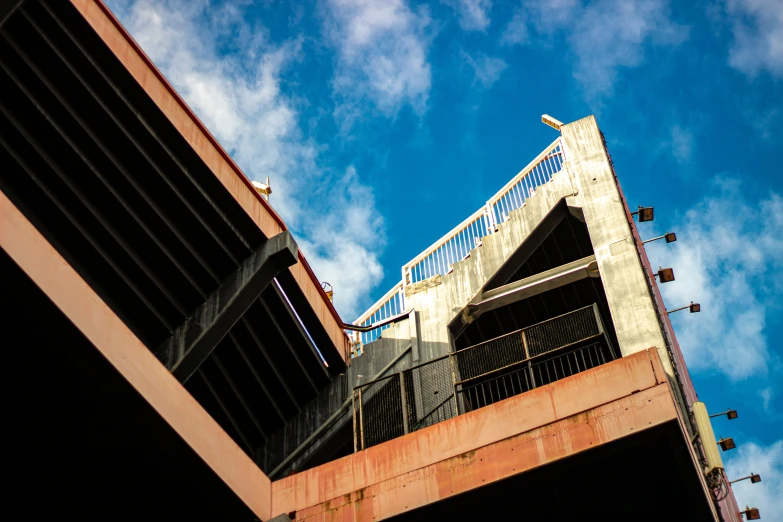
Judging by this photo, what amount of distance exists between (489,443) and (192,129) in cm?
831

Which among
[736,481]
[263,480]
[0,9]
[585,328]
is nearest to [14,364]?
[263,480]

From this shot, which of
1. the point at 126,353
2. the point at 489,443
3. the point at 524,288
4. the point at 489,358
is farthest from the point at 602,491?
the point at 524,288

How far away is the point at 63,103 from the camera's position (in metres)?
15.5

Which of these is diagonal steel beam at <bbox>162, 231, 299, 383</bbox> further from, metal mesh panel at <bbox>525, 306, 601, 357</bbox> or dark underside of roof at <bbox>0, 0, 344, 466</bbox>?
metal mesh panel at <bbox>525, 306, 601, 357</bbox>

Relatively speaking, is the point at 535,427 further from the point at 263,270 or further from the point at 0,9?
the point at 0,9

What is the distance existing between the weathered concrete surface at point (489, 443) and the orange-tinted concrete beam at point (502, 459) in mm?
14

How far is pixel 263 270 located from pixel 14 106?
562 centimetres

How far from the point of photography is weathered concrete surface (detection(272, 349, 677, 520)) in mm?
12586

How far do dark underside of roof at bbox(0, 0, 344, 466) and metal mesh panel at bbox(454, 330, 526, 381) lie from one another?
11.8 ft

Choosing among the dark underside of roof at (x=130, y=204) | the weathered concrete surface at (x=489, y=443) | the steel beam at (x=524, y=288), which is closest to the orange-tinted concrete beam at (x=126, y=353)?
the weathered concrete surface at (x=489, y=443)

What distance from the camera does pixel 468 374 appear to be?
744 inches

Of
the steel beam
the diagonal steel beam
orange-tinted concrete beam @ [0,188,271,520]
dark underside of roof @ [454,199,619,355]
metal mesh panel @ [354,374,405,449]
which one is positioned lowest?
orange-tinted concrete beam @ [0,188,271,520]

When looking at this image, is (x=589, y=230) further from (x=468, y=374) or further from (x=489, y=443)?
(x=489, y=443)

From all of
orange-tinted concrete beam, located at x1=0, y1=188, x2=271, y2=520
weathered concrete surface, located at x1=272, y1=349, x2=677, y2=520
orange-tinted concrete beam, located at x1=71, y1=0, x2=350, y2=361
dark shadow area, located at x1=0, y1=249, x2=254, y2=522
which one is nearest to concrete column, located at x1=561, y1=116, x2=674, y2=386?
weathered concrete surface, located at x1=272, y1=349, x2=677, y2=520
